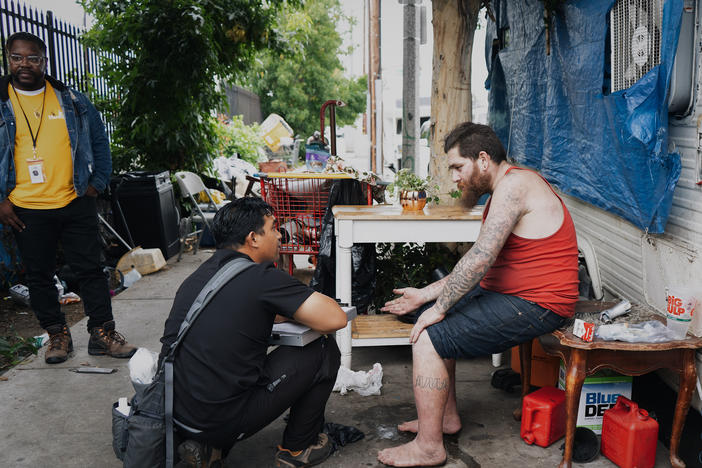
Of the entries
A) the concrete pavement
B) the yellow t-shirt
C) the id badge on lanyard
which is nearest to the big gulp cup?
the concrete pavement

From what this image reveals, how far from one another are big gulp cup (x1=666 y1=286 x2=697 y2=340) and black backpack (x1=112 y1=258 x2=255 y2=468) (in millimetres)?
1972

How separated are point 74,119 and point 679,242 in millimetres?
3964

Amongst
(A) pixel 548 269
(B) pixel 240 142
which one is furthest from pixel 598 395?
(B) pixel 240 142

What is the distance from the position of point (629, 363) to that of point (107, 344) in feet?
11.8

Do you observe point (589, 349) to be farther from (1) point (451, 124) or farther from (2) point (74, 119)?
(2) point (74, 119)

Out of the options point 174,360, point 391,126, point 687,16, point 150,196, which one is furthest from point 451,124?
point 391,126

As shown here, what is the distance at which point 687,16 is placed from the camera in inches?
116

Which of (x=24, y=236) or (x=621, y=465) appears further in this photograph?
(x=24, y=236)

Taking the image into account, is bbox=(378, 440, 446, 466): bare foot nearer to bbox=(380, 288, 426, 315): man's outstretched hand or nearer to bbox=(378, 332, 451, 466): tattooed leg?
bbox=(378, 332, 451, 466): tattooed leg

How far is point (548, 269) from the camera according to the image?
3.15 metres

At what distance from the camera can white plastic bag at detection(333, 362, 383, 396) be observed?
411 cm

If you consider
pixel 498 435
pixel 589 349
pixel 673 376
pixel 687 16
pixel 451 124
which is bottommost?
pixel 498 435

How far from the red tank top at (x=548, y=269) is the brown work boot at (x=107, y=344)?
2.99 m

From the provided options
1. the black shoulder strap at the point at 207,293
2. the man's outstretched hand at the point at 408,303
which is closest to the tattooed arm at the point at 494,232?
A: the man's outstretched hand at the point at 408,303
